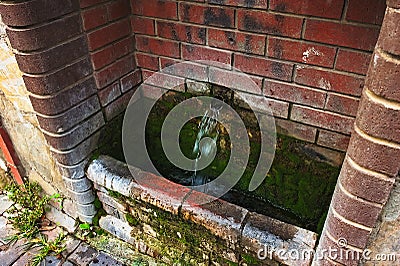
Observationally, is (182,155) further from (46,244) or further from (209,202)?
(46,244)

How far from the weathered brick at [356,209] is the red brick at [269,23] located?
713mm

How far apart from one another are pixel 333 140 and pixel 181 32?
92cm

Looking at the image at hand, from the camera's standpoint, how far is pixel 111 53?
1807 millimetres

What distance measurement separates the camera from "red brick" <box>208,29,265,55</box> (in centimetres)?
156

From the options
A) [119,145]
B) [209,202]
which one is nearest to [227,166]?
[209,202]

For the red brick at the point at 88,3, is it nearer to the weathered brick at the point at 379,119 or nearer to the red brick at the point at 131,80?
the red brick at the point at 131,80

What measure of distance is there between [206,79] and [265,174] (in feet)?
2.00

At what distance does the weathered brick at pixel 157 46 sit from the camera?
1.82 metres

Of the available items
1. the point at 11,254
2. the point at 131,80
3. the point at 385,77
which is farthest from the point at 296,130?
the point at 11,254

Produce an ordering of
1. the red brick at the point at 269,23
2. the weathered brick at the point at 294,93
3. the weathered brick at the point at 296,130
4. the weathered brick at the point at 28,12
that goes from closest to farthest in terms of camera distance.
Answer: the weathered brick at the point at 28,12 < the red brick at the point at 269,23 < the weathered brick at the point at 294,93 < the weathered brick at the point at 296,130

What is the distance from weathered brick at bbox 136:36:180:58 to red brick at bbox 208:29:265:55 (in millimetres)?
223

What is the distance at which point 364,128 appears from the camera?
3.06ft

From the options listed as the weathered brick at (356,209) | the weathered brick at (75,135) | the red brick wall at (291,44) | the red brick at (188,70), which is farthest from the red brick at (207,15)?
the weathered brick at (356,209)

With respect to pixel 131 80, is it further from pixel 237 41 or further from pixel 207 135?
pixel 237 41
